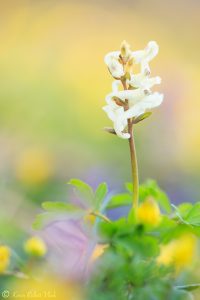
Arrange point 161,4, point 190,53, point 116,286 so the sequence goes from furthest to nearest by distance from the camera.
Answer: point 161,4, point 190,53, point 116,286

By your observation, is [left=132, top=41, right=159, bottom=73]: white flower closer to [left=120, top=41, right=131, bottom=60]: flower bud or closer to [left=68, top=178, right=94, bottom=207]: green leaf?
[left=120, top=41, right=131, bottom=60]: flower bud

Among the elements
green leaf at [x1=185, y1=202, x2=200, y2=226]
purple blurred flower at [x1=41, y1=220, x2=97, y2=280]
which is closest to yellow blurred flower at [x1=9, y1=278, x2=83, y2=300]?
purple blurred flower at [x1=41, y1=220, x2=97, y2=280]

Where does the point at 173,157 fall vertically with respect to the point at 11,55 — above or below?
below

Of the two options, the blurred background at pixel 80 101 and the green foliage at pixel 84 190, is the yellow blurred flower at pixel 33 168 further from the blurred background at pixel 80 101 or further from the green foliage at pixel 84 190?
the green foliage at pixel 84 190

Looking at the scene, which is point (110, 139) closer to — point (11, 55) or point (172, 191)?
point (172, 191)

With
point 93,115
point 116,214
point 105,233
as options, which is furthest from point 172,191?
point 105,233

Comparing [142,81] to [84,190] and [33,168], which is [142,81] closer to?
[84,190]

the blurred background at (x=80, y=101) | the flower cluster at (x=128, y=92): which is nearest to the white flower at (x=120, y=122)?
the flower cluster at (x=128, y=92)
